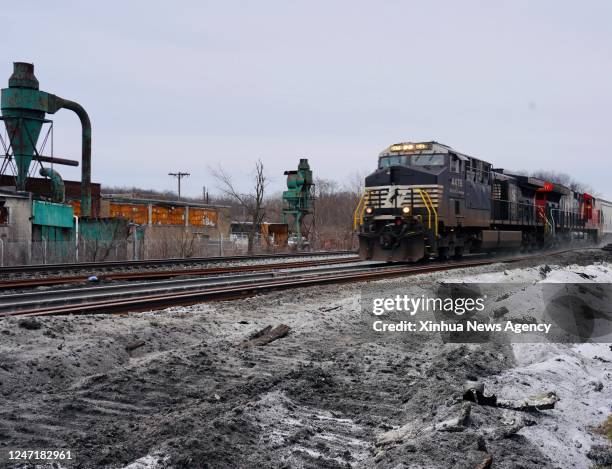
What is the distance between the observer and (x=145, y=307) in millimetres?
8758

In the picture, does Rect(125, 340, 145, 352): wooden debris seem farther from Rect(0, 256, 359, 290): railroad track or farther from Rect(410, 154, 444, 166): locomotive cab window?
Rect(410, 154, 444, 166): locomotive cab window

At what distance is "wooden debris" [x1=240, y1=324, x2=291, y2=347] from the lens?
6.65 metres

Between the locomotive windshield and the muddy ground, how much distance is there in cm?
1069

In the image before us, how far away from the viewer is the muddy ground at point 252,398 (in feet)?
12.4

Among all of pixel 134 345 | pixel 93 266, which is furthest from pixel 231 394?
pixel 93 266

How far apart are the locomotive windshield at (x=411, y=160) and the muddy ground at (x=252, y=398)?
10690 millimetres

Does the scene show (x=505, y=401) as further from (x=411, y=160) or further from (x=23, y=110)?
(x=23, y=110)

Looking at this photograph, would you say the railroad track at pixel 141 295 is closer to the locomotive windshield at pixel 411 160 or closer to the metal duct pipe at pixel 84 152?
the locomotive windshield at pixel 411 160

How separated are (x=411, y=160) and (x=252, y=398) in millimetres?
14121

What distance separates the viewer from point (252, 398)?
15.7 ft

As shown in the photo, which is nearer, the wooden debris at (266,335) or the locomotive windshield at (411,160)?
the wooden debris at (266,335)

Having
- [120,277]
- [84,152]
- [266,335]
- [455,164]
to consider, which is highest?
[84,152]

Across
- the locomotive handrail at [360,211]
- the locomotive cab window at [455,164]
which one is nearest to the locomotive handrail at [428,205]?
the locomotive cab window at [455,164]

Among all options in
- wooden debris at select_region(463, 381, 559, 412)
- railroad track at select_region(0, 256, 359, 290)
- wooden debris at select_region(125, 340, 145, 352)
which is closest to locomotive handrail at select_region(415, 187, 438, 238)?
railroad track at select_region(0, 256, 359, 290)
